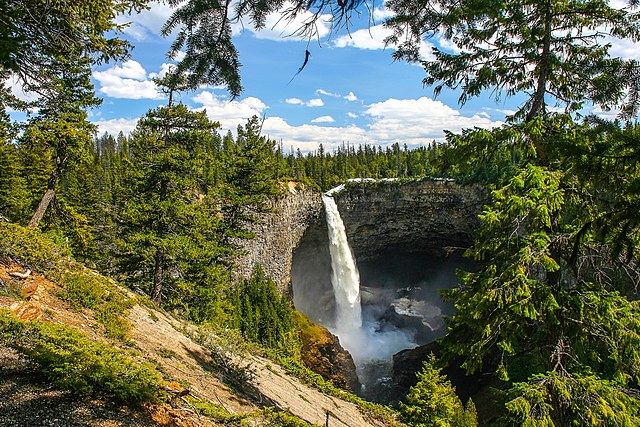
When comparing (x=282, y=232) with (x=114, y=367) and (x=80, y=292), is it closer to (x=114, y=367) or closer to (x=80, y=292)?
(x=80, y=292)

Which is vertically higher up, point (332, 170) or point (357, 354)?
point (332, 170)

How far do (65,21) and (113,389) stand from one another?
5.30 m

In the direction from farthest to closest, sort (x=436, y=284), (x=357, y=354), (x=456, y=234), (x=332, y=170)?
(x=332, y=170), (x=436, y=284), (x=456, y=234), (x=357, y=354)

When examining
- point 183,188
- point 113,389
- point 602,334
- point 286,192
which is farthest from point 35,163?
point 602,334

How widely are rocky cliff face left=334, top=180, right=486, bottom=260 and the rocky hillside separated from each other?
94.0 feet

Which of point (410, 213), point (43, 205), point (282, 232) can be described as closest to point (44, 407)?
point (43, 205)

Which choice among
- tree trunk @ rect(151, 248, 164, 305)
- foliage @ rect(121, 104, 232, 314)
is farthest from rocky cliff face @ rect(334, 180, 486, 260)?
tree trunk @ rect(151, 248, 164, 305)

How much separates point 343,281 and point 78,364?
3684cm

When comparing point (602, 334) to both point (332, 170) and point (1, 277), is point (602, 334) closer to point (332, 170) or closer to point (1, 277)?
point (1, 277)

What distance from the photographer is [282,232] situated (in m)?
32.3

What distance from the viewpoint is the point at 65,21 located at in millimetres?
5297

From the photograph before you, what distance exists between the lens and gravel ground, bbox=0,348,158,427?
13.0 ft

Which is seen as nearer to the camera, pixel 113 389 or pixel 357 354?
pixel 113 389

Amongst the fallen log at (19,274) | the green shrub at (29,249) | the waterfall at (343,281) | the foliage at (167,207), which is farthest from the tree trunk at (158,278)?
the waterfall at (343,281)
